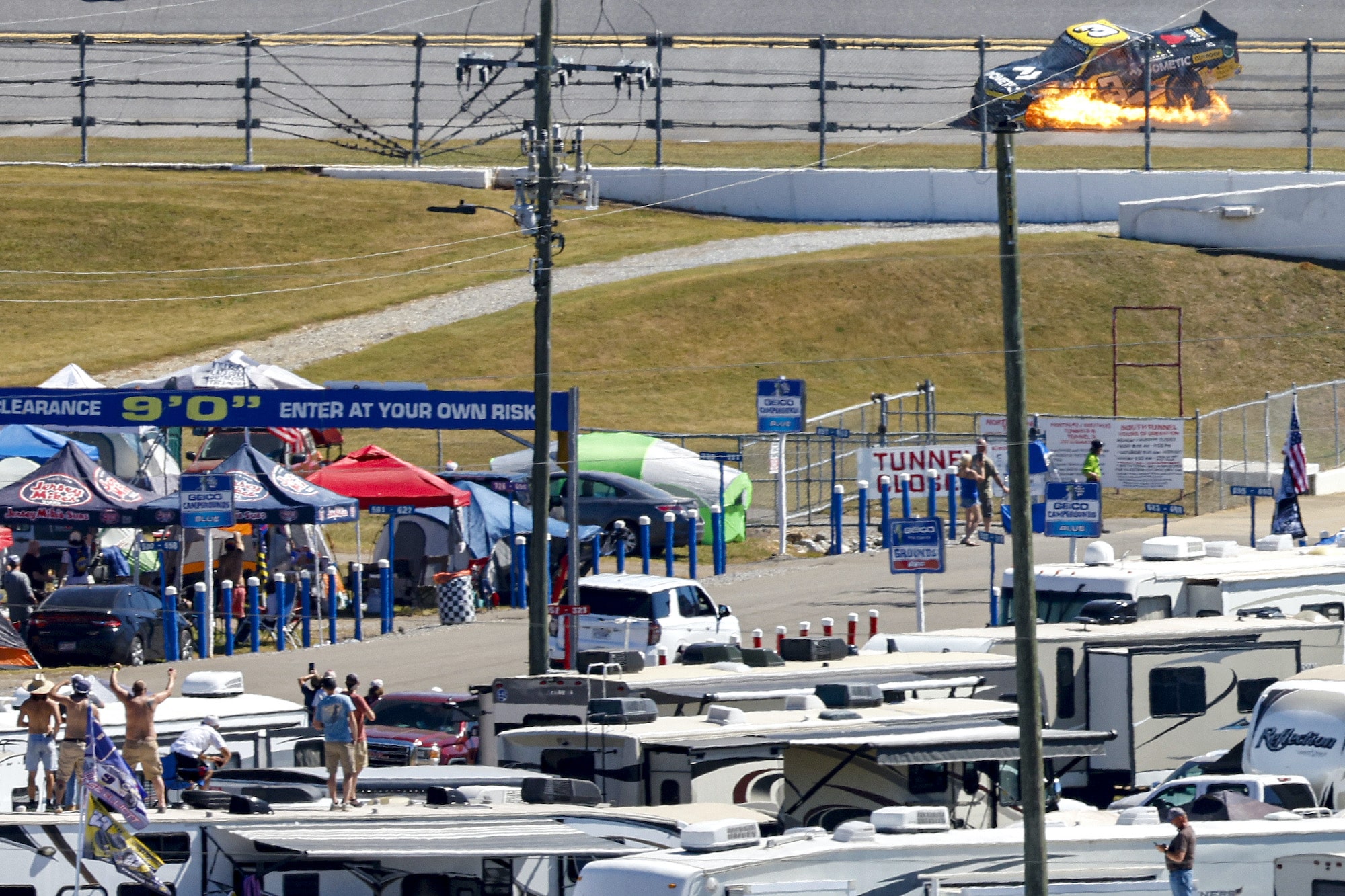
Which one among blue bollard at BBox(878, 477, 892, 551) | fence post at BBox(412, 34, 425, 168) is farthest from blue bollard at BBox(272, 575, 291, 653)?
fence post at BBox(412, 34, 425, 168)

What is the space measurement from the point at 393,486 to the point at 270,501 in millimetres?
2681

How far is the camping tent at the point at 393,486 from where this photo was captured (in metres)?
30.6

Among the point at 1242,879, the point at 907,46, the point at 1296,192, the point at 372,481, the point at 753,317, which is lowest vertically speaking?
the point at 1242,879

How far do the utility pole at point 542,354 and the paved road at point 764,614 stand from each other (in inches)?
105

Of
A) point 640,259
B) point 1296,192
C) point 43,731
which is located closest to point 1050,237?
point 1296,192

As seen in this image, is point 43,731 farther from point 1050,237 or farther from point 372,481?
point 1050,237

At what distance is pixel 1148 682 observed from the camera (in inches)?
770

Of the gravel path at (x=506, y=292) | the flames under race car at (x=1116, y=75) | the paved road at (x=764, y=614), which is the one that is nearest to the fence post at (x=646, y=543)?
the paved road at (x=764, y=614)

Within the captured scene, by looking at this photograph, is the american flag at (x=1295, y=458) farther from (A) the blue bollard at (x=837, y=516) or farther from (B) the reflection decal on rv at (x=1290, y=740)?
(B) the reflection decal on rv at (x=1290, y=740)

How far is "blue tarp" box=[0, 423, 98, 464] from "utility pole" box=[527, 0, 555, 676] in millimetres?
13797

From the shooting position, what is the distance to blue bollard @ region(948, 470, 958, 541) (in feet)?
114

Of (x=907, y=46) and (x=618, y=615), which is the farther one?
(x=907, y=46)

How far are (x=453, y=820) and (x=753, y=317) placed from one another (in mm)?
38176

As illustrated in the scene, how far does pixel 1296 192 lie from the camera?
52.3 metres
